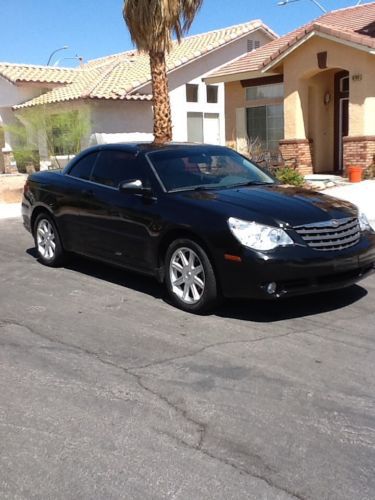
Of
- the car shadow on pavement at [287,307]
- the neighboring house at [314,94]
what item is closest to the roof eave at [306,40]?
the neighboring house at [314,94]

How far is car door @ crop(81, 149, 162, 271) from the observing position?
6.06 metres

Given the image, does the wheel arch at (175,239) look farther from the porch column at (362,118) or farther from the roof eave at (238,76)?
the roof eave at (238,76)

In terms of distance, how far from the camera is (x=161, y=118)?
16234 mm

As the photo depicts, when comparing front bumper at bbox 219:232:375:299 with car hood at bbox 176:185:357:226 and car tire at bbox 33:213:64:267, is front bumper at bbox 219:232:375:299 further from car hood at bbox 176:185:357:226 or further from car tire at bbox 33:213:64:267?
car tire at bbox 33:213:64:267

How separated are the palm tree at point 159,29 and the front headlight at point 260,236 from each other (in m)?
11.1

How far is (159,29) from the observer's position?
14945mm

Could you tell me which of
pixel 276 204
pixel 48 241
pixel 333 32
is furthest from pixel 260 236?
pixel 333 32

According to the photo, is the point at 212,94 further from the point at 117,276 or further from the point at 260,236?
the point at 260,236

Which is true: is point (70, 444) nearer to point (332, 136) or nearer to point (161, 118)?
point (161, 118)

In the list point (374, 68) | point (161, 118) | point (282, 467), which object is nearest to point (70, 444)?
point (282, 467)

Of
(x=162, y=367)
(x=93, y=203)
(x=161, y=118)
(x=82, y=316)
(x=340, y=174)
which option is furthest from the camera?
(x=340, y=174)

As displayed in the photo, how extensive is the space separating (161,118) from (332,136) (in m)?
6.34

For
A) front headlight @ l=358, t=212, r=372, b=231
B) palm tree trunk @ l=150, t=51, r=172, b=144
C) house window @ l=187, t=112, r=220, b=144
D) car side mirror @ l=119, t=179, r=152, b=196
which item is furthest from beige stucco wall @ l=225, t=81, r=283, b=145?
car side mirror @ l=119, t=179, r=152, b=196

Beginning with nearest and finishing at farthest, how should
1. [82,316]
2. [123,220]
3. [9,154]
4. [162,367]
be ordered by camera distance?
1. [162,367]
2. [82,316]
3. [123,220]
4. [9,154]
